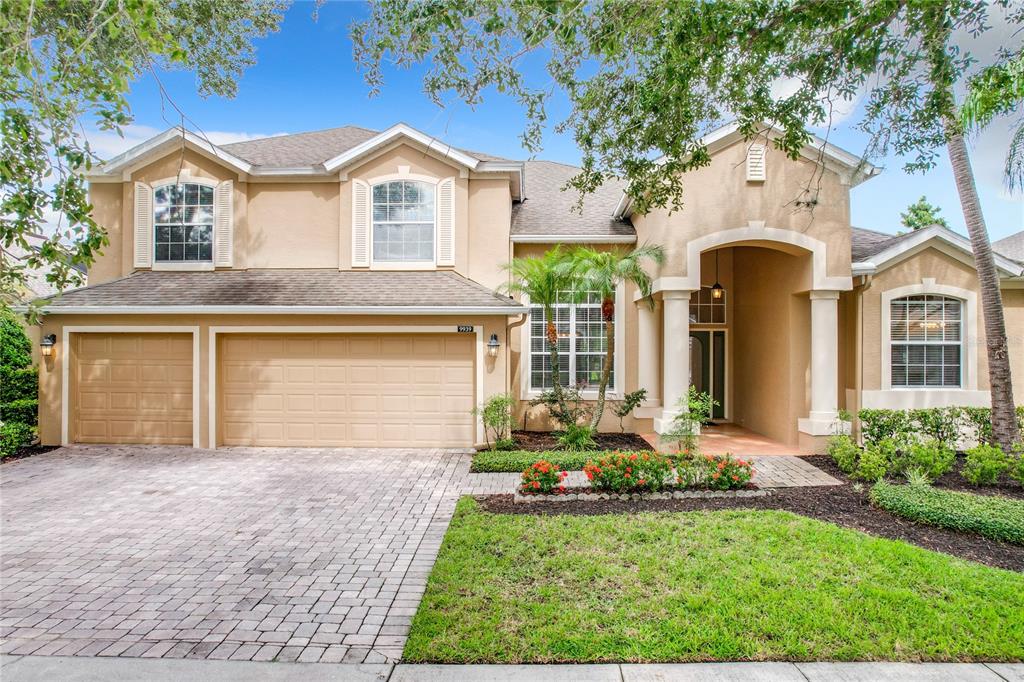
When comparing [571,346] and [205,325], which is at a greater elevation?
[205,325]

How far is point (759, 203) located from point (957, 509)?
6080mm

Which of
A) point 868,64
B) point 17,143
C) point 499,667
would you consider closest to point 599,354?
point 868,64

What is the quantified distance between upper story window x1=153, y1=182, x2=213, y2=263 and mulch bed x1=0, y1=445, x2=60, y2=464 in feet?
13.9

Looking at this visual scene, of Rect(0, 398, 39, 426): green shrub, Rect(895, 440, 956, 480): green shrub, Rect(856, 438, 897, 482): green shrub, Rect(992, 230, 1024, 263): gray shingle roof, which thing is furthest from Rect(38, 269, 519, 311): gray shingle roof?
Rect(992, 230, 1024, 263): gray shingle roof

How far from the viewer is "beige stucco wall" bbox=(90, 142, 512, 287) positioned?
36.9ft

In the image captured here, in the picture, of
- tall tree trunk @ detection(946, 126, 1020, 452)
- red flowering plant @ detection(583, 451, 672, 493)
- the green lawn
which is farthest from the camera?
tall tree trunk @ detection(946, 126, 1020, 452)

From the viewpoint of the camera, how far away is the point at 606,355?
433 inches

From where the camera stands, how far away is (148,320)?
402 inches

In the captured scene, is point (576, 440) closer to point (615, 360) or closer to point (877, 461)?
point (615, 360)

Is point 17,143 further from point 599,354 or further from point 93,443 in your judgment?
point 599,354

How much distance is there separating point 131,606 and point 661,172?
6898mm

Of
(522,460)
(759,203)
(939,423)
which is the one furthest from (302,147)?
(939,423)

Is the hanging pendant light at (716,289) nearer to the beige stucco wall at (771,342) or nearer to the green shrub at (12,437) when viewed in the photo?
the beige stucco wall at (771,342)

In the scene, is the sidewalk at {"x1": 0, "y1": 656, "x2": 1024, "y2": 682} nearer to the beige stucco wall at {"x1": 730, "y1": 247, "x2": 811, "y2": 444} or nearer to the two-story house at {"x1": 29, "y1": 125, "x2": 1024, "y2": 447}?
the two-story house at {"x1": 29, "y1": 125, "x2": 1024, "y2": 447}
